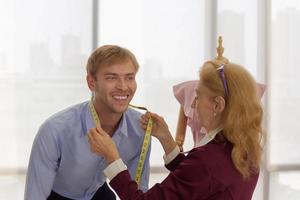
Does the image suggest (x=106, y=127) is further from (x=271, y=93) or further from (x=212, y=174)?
(x=271, y=93)

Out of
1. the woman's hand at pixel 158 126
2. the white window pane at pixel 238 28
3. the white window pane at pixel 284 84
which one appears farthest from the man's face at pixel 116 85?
the white window pane at pixel 284 84

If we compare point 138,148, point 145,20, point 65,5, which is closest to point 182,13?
point 145,20

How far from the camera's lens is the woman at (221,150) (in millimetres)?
1436

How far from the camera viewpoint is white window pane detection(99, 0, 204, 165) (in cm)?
375

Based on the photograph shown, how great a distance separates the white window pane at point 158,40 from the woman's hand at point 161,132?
193 centimetres

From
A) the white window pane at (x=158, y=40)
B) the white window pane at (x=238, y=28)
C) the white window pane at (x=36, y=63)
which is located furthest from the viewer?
the white window pane at (x=238, y=28)

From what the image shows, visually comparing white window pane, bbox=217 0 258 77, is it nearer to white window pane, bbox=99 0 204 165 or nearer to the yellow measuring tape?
white window pane, bbox=99 0 204 165

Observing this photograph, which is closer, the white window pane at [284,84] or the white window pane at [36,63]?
the white window pane at [36,63]

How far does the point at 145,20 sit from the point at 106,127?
1994 mm

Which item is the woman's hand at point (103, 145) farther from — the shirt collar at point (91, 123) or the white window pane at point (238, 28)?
the white window pane at point (238, 28)

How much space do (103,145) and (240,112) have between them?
0.50m

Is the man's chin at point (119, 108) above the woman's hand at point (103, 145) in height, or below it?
above

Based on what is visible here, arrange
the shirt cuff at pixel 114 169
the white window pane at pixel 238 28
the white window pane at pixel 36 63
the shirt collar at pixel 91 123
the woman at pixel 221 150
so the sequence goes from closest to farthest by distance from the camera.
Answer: the woman at pixel 221 150, the shirt cuff at pixel 114 169, the shirt collar at pixel 91 123, the white window pane at pixel 36 63, the white window pane at pixel 238 28

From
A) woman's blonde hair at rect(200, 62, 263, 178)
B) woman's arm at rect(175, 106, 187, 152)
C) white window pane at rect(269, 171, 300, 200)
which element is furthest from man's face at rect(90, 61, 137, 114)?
white window pane at rect(269, 171, 300, 200)
